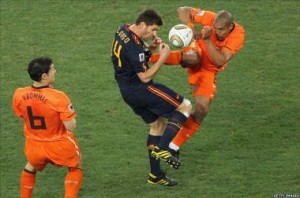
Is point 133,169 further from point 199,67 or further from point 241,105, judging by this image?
point 241,105

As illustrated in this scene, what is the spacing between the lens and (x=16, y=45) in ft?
53.5

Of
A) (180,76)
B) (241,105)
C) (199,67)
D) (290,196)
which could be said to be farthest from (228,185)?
(180,76)

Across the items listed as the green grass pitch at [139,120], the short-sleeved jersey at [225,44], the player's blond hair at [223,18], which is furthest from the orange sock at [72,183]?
the player's blond hair at [223,18]

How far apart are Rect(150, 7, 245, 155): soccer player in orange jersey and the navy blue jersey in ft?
3.04

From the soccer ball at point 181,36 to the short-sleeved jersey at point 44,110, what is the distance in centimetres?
218

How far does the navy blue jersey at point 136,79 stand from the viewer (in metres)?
10.4

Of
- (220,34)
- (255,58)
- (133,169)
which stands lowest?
(133,169)

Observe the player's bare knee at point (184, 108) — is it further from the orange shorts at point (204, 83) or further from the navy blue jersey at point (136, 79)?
the orange shorts at point (204, 83)

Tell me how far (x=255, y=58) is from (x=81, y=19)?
4.06m

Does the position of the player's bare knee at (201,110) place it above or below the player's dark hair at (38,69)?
below

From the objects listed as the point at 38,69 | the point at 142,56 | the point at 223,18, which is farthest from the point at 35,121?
the point at 223,18

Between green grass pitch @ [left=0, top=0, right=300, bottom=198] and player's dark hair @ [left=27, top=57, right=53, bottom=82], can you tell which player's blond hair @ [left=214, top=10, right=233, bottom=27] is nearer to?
green grass pitch @ [left=0, top=0, right=300, bottom=198]

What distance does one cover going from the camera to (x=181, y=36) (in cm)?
1122

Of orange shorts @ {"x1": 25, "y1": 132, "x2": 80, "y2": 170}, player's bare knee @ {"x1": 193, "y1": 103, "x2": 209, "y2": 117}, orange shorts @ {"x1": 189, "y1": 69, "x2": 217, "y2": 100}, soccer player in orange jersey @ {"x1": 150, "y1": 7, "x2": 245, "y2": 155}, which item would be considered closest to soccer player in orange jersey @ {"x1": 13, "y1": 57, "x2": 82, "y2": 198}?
orange shorts @ {"x1": 25, "y1": 132, "x2": 80, "y2": 170}
